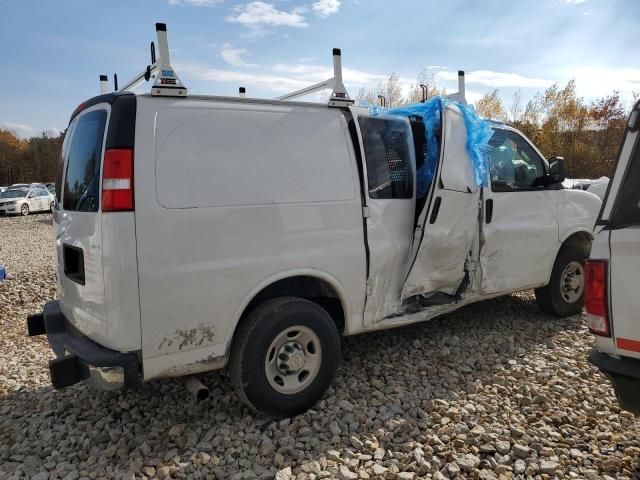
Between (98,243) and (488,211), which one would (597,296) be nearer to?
(488,211)

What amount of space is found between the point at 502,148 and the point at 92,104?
3.83 m

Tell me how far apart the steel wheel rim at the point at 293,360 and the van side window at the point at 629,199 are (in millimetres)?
2060

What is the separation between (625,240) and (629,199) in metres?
0.28

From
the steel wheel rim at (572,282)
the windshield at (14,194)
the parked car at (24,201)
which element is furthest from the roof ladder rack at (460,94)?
the windshield at (14,194)

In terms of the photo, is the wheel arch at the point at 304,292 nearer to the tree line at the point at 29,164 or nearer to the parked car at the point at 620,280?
the parked car at the point at 620,280

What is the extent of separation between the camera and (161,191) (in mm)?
2961

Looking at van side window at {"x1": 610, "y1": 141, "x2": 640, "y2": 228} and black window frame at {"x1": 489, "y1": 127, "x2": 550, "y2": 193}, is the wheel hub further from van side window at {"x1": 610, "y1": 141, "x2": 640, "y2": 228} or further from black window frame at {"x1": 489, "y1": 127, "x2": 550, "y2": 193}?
black window frame at {"x1": 489, "y1": 127, "x2": 550, "y2": 193}

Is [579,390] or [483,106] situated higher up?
[483,106]

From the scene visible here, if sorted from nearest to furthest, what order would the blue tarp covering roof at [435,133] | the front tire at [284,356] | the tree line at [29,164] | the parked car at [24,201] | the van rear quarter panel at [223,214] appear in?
the van rear quarter panel at [223,214], the front tire at [284,356], the blue tarp covering roof at [435,133], the parked car at [24,201], the tree line at [29,164]

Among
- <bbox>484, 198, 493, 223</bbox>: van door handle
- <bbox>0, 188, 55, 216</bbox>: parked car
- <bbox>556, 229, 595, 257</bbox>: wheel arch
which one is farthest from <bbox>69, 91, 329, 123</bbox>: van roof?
<bbox>0, 188, 55, 216</bbox>: parked car

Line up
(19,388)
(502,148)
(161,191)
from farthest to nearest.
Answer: (502,148) → (19,388) → (161,191)

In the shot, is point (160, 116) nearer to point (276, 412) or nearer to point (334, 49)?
point (334, 49)

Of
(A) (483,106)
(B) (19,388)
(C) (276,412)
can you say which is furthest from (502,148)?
(A) (483,106)

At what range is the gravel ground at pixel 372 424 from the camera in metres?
3.01
